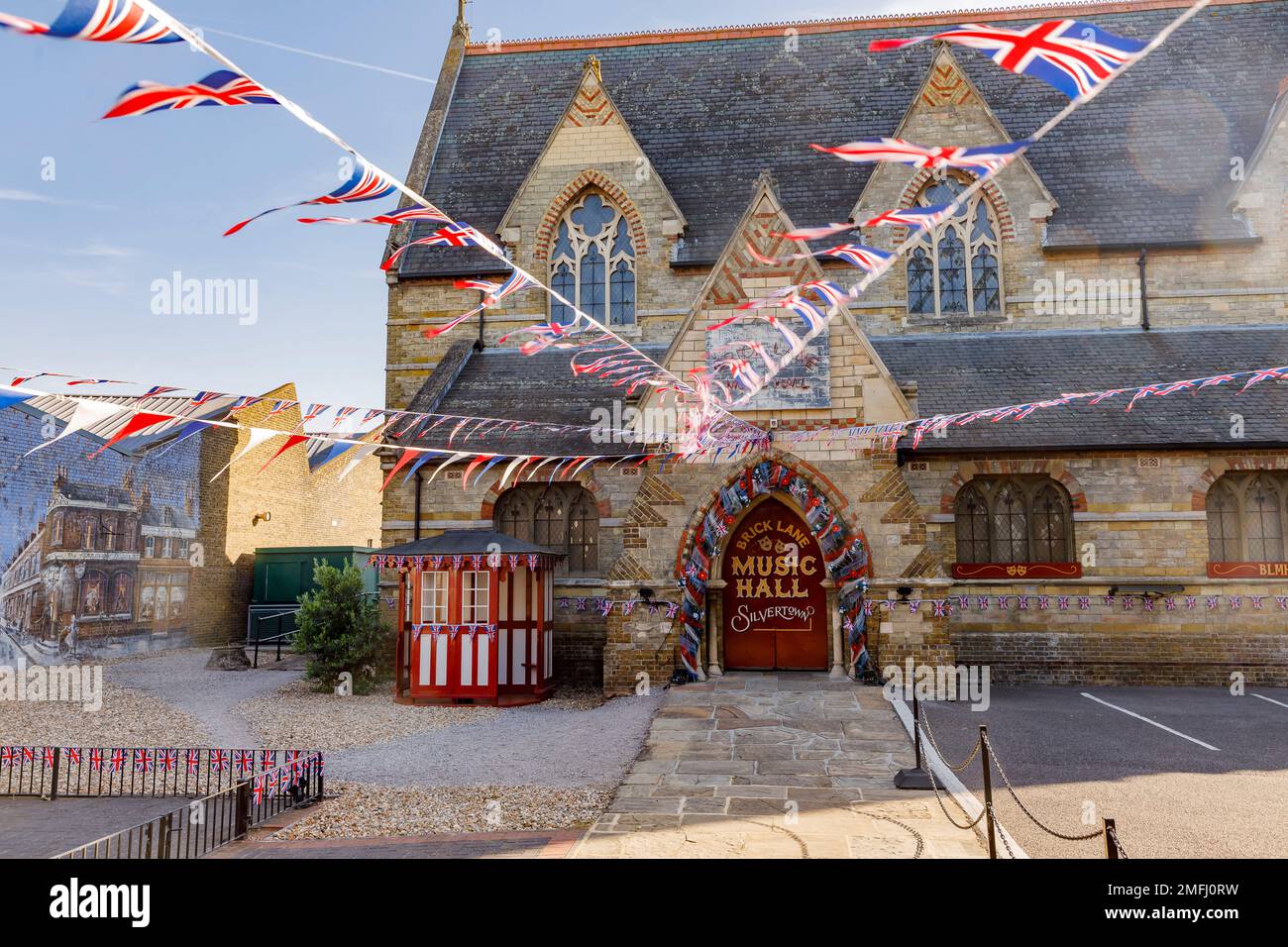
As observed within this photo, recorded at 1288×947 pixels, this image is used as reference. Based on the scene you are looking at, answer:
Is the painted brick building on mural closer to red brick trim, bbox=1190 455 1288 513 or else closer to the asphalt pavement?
red brick trim, bbox=1190 455 1288 513

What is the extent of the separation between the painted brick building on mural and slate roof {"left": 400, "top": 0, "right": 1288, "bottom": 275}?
8cm

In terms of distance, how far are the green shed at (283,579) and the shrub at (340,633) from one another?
8.57 metres

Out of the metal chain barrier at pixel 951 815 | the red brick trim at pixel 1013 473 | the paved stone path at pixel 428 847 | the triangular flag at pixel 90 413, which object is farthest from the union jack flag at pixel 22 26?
the red brick trim at pixel 1013 473

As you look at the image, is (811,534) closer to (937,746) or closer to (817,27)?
(937,746)

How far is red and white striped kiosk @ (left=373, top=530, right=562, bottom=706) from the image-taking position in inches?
532

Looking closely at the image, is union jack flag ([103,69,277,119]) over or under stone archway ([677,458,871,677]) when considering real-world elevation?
over

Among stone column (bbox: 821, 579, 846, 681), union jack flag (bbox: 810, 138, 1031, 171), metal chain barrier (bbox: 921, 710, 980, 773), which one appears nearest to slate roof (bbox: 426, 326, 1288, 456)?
stone column (bbox: 821, 579, 846, 681)

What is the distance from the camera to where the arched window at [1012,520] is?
49.0 feet

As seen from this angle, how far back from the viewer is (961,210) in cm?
1770

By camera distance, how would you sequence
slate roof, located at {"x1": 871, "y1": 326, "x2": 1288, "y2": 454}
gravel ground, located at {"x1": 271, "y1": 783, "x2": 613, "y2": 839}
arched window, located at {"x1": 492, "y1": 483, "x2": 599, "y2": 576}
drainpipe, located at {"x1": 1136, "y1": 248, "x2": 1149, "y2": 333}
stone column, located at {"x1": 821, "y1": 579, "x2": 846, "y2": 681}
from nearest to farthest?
1. gravel ground, located at {"x1": 271, "y1": 783, "x2": 613, "y2": 839}
2. stone column, located at {"x1": 821, "y1": 579, "x2": 846, "y2": 681}
3. slate roof, located at {"x1": 871, "y1": 326, "x2": 1288, "y2": 454}
4. arched window, located at {"x1": 492, "y1": 483, "x2": 599, "y2": 576}
5. drainpipe, located at {"x1": 1136, "y1": 248, "x2": 1149, "y2": 333}

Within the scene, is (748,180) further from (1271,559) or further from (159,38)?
(159,38)

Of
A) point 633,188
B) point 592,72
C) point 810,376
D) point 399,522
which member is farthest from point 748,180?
point 399,522

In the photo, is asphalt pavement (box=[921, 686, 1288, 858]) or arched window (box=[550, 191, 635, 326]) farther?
arched window (box=[550, 191, 635, 326])

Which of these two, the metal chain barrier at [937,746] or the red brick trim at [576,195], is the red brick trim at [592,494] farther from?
the metal chain barrier at [937,746]
